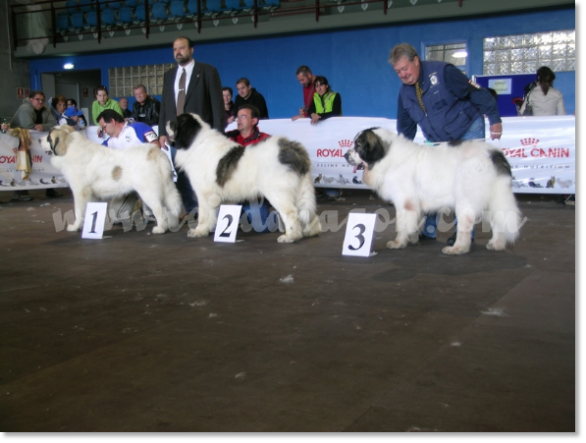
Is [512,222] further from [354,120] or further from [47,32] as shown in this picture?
[47,32]

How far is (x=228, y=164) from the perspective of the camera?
5785 mm

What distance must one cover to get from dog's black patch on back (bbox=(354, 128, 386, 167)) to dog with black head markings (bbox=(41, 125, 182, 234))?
2324 mm

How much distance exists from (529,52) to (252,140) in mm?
8883

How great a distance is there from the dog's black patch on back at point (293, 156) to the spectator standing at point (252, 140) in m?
0.82

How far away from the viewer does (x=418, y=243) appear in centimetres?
550

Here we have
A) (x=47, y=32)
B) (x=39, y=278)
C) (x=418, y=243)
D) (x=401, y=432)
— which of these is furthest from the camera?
(x=47, y=32)

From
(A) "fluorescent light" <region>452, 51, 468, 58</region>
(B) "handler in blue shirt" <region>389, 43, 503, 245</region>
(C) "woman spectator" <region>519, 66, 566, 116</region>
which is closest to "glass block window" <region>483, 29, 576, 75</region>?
(A) "fluorescent light" <region>452, 51, 468, 58</region>

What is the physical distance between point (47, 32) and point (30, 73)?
160cm

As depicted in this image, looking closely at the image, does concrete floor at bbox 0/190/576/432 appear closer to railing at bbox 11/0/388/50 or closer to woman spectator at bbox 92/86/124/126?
woman spectator at bbox 92/86/124/126

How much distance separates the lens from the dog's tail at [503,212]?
15.3ft

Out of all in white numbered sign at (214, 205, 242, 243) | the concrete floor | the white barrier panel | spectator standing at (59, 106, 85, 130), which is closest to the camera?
the concrete floor

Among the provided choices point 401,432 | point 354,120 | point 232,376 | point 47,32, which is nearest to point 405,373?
point 401,432

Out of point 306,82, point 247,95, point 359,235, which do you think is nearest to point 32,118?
point 247,95

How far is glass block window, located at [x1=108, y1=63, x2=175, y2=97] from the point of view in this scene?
1781 centimetres
